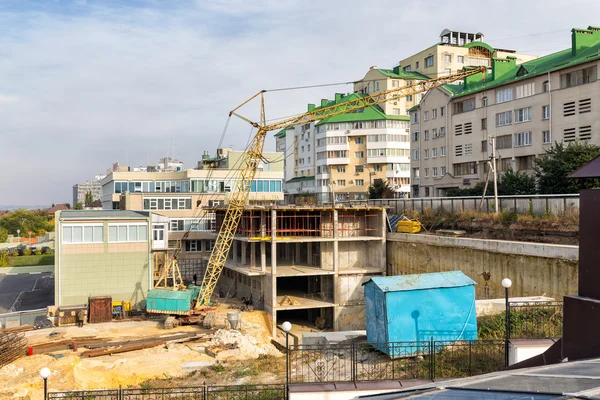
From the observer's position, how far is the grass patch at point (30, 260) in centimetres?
6334

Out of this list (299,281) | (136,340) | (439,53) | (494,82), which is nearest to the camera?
(136,340)

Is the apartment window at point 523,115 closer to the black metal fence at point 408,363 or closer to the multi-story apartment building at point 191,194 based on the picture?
the multi-story apartment building at point 191,194

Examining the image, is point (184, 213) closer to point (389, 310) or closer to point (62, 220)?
point (62, 220)

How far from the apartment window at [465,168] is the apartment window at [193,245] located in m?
28.5

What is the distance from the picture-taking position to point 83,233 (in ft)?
111

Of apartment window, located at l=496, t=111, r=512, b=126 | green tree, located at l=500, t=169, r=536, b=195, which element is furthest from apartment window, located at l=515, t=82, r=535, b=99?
green tree, located at l=500, t=169, r=536, b=195

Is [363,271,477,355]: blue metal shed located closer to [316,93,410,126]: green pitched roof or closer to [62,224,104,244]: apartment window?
[62,224,104,244]: apartment window

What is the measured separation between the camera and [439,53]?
74625mm

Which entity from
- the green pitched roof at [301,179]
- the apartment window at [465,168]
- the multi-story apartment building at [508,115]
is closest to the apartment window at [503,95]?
the multi-story apartment building at [508,115]

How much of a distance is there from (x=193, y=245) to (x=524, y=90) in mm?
34045

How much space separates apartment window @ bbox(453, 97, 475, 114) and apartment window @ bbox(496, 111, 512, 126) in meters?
4.00

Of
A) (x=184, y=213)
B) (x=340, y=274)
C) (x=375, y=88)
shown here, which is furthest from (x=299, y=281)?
(x=375, y=88)

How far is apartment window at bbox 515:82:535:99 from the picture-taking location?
148ft

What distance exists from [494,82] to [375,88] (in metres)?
31.2
